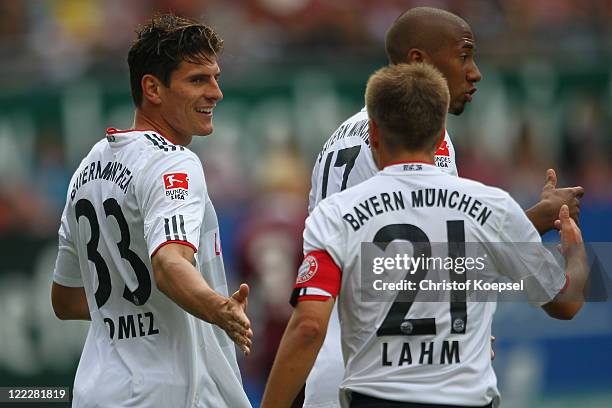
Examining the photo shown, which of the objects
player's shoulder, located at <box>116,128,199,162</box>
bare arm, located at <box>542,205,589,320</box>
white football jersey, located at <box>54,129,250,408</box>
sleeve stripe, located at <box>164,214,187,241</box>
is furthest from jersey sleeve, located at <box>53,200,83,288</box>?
bare arm, located at <box>542,205,589,320</box>

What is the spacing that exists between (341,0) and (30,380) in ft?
19.3

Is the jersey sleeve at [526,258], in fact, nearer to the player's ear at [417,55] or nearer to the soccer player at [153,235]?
the soccer player at [153,235]

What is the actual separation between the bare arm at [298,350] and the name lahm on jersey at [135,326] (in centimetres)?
98

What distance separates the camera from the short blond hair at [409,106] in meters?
4.74

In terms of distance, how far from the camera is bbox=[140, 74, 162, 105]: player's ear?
223 inches

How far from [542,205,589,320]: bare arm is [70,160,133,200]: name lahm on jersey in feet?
6.13

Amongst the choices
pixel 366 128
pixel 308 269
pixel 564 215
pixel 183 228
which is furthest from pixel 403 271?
pixel 366 128

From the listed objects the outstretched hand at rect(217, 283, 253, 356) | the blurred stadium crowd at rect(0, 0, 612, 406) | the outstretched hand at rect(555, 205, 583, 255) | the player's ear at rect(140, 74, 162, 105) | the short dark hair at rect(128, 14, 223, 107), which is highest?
the blurred stadium crowd at rect(0, 0, 612, 406)

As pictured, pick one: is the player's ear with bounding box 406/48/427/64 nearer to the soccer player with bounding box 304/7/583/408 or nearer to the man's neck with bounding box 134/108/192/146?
the soccer player with bounding box 304/7/583/408

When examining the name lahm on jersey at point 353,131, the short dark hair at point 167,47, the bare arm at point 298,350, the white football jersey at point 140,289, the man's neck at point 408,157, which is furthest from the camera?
the name lahm on jersey at point 353,131

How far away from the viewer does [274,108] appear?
12477 millimetres

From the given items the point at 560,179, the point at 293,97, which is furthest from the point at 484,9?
the point at 293,97

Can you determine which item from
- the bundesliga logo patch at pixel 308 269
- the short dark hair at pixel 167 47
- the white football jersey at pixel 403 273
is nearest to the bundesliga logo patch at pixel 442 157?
the white football jersey at pixel 403 273

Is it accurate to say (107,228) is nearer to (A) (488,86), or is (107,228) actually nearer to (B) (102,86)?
(B) (102,86)
